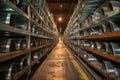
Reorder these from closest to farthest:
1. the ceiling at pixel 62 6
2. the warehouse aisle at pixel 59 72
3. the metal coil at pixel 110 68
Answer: the metal coil at pixel 110 68, the warehouse aisle at pixel 59 72, the ceiling at pixel 62 6

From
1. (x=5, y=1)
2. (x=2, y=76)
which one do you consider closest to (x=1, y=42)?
(x=2, y=76)

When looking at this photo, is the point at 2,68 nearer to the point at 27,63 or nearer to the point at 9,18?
the point at 9,18

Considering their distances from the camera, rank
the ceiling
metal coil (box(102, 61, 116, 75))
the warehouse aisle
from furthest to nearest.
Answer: the ceiling → the warehouse aisle → metal coil (box(102, 61, 116, 75))

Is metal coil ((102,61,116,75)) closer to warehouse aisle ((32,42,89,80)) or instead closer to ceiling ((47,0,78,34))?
warehouse aisle ((32,42,89,80))

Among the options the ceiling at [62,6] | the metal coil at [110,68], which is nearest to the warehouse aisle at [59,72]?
the metal coil at [110,68]

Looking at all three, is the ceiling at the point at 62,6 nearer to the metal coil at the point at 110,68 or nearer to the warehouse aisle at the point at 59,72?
the warehouse aisle at the point at 59,72

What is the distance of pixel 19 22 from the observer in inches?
129

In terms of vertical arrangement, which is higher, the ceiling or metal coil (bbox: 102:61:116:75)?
the ceiling

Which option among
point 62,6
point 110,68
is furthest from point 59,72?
point 62,6

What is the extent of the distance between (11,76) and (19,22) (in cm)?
164

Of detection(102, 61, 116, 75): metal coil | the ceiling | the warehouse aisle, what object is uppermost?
the ceiling

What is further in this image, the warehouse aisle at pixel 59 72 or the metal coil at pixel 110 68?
the warehouse aisle at pixel 59 72

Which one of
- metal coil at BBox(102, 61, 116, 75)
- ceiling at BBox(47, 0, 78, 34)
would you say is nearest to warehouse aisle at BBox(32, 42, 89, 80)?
metal coil at BBox(102, 61, 116, 75)

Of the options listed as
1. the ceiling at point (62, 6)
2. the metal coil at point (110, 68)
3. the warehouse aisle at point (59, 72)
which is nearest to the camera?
the metal coil at point (110, 68)
